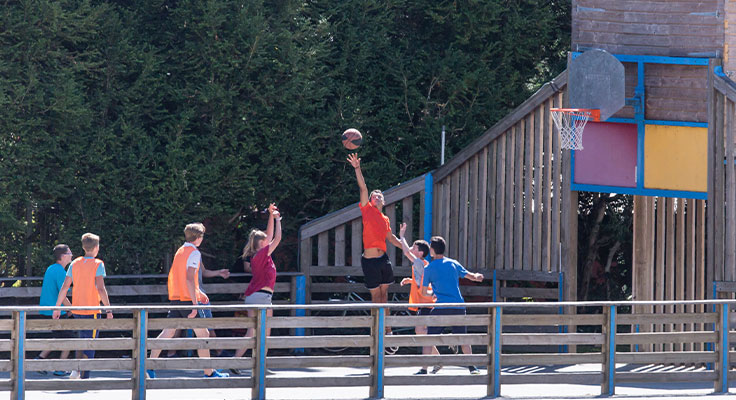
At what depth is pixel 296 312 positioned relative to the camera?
1658 centimetres

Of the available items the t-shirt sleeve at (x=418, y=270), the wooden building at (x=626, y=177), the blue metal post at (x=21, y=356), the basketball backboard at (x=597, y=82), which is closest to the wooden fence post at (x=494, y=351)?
the t-shirt sleeve at (x=418, y=270)

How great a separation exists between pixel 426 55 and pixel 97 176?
617cm

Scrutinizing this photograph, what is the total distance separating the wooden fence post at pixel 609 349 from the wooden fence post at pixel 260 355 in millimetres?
3663

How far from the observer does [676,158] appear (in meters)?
14.3

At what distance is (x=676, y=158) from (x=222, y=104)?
23.0ft

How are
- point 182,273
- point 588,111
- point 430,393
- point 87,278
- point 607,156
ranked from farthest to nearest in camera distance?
point 607,156
point 588,111
point 87,278
point 430,393
point 182,273

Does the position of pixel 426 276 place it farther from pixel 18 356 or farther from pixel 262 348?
pixel 18 356

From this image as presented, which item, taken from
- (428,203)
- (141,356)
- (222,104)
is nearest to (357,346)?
(141,356)

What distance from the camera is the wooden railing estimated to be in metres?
10.6

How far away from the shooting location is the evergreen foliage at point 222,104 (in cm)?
1599

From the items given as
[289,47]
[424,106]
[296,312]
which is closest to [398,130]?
[424,106]

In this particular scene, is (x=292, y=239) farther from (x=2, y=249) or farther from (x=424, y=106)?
(x=2, y=249)

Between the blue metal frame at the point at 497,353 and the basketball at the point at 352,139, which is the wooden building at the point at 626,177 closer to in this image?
the basketball at the point at 352,139

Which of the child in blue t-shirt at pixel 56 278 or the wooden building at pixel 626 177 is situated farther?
the wooden building at pixel 626 177
